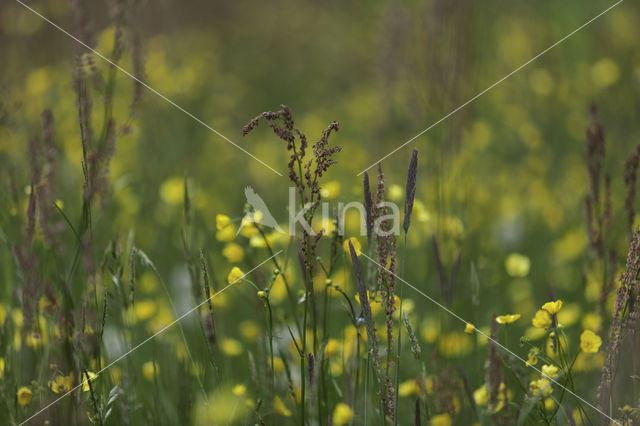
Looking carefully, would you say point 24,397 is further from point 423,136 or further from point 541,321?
point 423,136

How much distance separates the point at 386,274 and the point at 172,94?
360 centimetres

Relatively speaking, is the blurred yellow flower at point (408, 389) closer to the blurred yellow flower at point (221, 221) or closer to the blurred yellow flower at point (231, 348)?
the blurred yellow flower at point (231, 348)

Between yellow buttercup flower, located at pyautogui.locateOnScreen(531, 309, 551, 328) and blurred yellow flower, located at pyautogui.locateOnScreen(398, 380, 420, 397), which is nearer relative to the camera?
yellow buttercup flower, located at pyautogui.locateOnScreen(531, 309, 551, 328)

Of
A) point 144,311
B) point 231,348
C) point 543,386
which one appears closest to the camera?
point 543,386

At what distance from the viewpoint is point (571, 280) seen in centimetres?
249

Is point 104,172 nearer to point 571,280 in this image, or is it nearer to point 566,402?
point 566,402

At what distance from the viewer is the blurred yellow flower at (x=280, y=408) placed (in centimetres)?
139

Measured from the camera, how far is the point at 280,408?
1414mm

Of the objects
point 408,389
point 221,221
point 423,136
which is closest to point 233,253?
point 221,221

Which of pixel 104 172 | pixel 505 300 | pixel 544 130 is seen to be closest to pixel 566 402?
pixel 505 300

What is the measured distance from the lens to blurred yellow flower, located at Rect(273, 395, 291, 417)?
1386mm

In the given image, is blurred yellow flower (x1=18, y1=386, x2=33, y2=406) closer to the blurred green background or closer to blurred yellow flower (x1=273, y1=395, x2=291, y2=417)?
the blurred green background

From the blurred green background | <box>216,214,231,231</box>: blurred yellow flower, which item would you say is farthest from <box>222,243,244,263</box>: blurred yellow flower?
<box>216,214,231,231</box>: blurred yellow flower

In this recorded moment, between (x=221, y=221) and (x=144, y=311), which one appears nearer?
(x=221, y=221)
